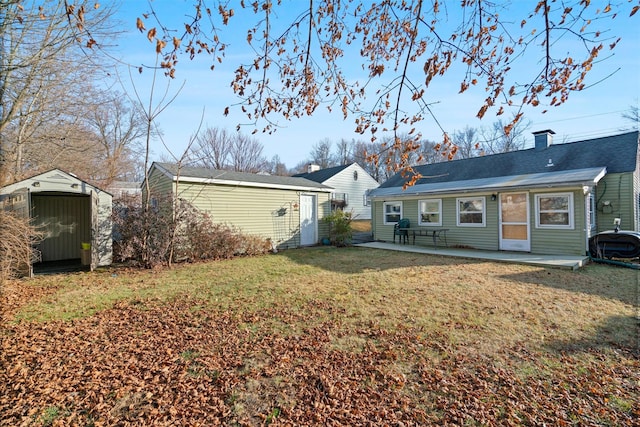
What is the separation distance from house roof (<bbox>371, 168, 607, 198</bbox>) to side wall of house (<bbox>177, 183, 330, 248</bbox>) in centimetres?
451

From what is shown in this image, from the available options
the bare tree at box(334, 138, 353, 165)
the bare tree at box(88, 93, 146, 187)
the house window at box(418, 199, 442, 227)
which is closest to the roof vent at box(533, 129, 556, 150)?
the house window at box(418, 199, 442, 227)

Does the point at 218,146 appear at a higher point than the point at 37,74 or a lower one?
higher

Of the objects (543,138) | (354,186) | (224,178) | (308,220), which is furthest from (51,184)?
(354,186)

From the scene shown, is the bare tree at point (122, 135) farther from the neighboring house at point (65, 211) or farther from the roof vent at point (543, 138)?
the roof vent at point (543, 138)

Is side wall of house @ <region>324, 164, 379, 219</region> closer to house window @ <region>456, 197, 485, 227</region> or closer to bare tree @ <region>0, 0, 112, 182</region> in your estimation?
house window @ <region>456, 197, 485, 227</region>

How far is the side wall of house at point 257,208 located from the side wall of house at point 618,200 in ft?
34.1

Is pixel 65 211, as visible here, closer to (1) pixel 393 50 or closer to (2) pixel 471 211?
(1) pixel 393 50

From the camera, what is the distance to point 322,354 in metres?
3.31

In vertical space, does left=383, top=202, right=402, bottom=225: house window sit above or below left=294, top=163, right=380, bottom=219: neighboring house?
below

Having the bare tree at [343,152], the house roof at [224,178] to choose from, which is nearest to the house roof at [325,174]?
the house roof at [224,178]

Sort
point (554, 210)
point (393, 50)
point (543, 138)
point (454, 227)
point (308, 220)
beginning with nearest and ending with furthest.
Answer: point (393, 50) < point (554, 210) < point (454, 227) < point (543, 138) < point (308, 220)

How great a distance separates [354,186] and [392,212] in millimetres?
11546

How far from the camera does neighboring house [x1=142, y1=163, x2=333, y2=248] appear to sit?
10016 mm

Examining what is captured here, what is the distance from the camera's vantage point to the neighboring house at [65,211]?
273 inches
